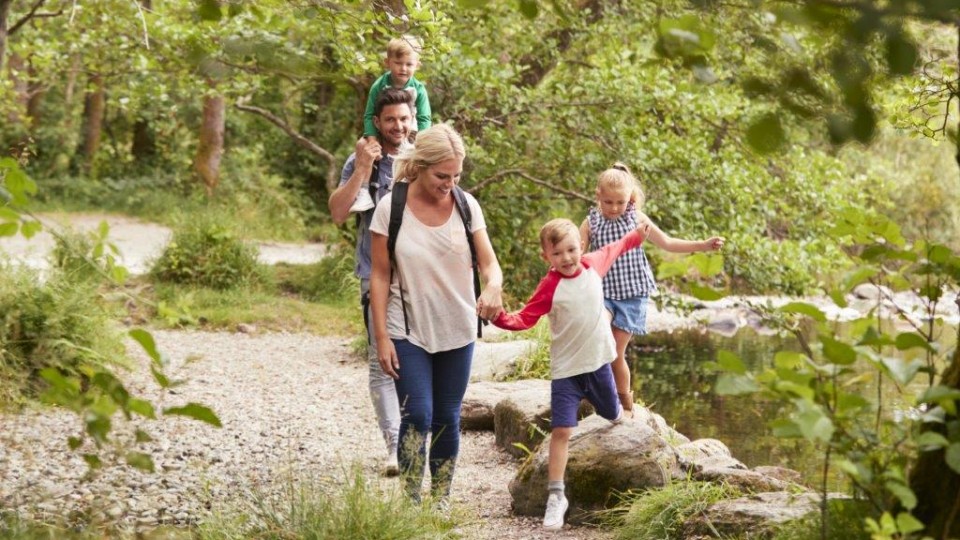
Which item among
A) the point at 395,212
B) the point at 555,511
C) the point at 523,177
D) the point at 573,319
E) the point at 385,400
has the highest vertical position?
the point at 395,212

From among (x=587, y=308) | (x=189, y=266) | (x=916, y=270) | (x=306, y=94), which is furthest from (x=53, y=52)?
(x=306, y=94)

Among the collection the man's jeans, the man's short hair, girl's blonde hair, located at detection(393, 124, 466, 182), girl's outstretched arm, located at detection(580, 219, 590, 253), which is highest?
the man's short hair

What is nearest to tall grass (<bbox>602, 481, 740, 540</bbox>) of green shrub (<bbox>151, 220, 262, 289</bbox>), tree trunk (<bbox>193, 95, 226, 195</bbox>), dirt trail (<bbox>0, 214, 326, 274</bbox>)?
green shrub (<bbox>151, 220, 262, 289</bbox>)

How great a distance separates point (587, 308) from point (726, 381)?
2716mm

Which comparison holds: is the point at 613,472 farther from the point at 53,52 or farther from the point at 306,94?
the point at 306,94

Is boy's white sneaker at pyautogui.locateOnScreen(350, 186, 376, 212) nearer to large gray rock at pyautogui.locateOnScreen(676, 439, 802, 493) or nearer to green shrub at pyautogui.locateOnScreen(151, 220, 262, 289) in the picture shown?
large gray rock at pyautogui.locateOnScreen(676, 439, 802, 493)

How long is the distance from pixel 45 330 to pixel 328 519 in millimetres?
4221

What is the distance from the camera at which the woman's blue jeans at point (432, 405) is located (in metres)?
4.63

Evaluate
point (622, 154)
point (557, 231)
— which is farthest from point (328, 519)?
point (622, 154)

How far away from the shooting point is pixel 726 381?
2.47 metres

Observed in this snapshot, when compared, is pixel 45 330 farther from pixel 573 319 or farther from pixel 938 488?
pixel 938 488

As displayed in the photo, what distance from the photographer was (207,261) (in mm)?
13148

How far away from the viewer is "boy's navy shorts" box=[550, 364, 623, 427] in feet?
16.8

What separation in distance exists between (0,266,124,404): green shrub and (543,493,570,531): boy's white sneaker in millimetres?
3573
